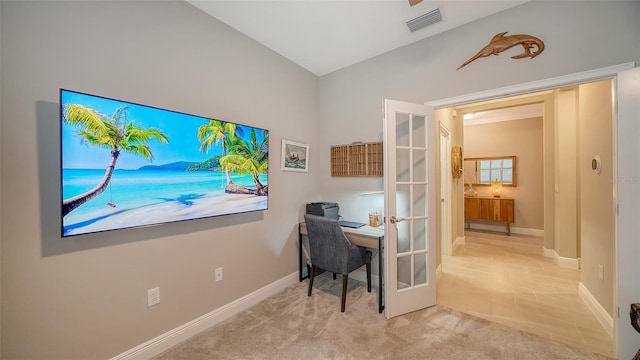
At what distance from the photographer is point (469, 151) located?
5875 mm

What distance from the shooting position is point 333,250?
2.27 m

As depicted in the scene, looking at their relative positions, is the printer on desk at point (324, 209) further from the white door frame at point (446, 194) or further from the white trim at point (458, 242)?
the white trim at point (458, 242)

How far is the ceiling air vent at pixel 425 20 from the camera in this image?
204 centimetres

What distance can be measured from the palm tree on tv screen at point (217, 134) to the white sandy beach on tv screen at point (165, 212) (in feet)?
0.68

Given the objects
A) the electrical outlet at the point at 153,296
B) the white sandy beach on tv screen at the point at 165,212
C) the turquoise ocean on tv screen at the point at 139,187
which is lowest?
the electrical outlet at the point at 153,296

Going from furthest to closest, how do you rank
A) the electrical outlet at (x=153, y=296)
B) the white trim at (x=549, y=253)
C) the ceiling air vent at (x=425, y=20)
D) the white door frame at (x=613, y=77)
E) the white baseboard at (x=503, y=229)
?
the white baseboard at (x=503, y=229) → the white trim at (x=549, y=253) → the ceiling air vent at (x=425, y=20) → the electrical outlet at (x=153, y=296) → the white door frame at (x=613, y=77)

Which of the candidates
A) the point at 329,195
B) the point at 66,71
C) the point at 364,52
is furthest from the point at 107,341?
the point at 364,52

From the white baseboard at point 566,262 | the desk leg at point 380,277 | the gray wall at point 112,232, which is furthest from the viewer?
the white baseboard at point 566,262

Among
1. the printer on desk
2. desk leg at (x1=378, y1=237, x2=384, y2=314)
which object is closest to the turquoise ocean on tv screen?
the printer on desk

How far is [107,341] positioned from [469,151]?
6995mm

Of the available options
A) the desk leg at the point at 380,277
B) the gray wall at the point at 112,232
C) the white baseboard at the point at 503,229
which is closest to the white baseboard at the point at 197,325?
the gray wall at the point at 112,232

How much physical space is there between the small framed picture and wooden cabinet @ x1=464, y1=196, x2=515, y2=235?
4559mm

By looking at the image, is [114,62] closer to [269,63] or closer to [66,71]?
[66,71]

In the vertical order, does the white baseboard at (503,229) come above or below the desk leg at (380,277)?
below
